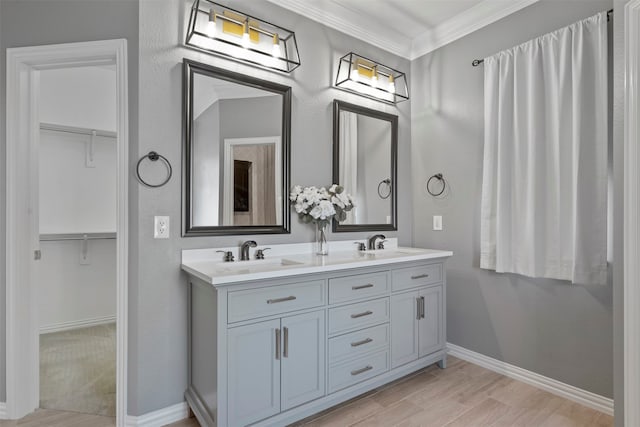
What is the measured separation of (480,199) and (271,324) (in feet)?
6.50

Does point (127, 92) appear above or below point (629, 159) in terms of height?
above

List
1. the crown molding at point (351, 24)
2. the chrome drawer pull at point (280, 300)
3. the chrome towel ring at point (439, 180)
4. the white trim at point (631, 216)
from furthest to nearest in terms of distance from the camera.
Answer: the chrome towel ring at point (439, 180)
the crown molding at point (351, 24)
the chrome drawer pull at point (280, 300)
the white trim at point (631, 216)

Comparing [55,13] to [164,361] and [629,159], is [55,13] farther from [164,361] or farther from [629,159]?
[629,159]

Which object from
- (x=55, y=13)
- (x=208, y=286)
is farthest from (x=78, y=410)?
(x=55, y=13)

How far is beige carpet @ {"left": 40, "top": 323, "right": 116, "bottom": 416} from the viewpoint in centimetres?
214

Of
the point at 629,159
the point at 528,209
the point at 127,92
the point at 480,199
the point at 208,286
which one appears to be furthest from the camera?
the point at 480,199

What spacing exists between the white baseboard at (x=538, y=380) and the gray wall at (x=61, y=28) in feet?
8.19

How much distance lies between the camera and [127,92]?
74.0 inches

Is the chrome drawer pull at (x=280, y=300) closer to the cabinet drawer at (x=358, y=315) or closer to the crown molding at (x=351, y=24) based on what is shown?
the cabinet drawer at (x=358, y=315)

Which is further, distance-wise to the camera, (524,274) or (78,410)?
(524,274)

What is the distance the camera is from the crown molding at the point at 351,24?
2.53m

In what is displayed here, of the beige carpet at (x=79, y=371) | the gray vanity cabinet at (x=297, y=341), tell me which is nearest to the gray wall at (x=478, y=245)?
the gray vanity cabinet at (x=297, y=341)

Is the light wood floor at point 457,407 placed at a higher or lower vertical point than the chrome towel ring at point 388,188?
lower

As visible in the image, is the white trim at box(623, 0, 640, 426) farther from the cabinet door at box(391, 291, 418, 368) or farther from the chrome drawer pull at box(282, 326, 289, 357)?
the chrome drawer pull at box(282, 326, 289, 357)
